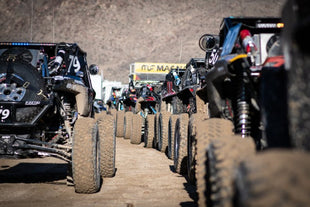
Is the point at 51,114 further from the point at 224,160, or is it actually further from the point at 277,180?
the point at 277,180

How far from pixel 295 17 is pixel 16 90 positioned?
4.09 m

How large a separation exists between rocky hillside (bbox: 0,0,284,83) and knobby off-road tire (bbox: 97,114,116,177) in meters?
59.2

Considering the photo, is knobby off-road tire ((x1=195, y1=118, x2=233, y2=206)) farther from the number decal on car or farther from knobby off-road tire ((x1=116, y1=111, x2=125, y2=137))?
knobby off-road tire ((x1=116, y1=111, x2=125, y2=137))

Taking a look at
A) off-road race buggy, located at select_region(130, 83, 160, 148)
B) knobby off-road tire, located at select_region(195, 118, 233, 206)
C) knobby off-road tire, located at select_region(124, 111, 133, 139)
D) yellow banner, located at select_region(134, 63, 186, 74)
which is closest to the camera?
knobby off-road tire, located at select_region(195, 118, 233, 206)

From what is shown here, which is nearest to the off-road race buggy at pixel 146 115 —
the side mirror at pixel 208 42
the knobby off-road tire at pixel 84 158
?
the side mirror at pixel 208 42

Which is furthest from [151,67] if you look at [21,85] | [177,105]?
[21,85]

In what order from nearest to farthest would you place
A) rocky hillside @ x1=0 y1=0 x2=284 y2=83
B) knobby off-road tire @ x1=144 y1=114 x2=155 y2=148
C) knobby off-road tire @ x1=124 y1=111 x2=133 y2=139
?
knobby off-road tire @ x1=144 y1=114 x2=155 y2=148
knobby off-road tire @ x1=124 y1=111 x2=133 y2=139
rocky hillside @ x1=0 y1=0 x2=284 y2=83

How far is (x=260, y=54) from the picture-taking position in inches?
139

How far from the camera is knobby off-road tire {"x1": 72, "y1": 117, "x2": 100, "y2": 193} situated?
3.78 meters

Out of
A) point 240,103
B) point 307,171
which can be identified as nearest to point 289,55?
point 307,171

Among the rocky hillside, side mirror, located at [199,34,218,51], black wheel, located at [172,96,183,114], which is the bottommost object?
black wheel, located at [172,96,183,114]

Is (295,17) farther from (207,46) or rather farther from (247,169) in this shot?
(207,46)

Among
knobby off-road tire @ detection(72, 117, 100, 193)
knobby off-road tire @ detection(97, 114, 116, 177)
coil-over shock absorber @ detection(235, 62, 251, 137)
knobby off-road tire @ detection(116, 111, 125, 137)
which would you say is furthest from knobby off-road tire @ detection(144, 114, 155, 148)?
coil-over shock absorber @ detection(235, 62, 251, 137)

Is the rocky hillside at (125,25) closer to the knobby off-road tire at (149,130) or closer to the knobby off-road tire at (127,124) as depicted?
the knobby off-road tire at (127,124)
